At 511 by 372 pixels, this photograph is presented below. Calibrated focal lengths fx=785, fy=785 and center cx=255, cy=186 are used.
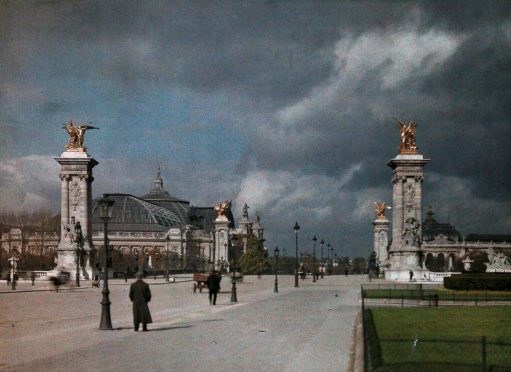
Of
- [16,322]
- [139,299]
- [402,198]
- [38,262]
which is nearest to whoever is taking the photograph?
[139,299]

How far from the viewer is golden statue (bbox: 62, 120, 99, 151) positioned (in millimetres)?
90875

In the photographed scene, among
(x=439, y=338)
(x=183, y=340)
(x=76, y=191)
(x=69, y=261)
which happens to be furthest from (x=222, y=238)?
(x=439, y=338)

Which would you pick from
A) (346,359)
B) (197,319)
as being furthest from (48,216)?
(346,359)

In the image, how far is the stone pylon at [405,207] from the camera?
87562mm

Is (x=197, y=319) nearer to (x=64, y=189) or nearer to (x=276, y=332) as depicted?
(x=276, y=332)

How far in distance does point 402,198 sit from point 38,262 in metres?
61.6

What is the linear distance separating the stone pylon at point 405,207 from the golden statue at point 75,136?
36.2m

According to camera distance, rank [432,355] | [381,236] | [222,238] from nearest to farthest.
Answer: [432,355], [381,236], [222,238]

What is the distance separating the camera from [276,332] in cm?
2577

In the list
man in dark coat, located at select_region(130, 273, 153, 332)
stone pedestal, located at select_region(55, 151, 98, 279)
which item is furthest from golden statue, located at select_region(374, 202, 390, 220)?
man in dark coat, located at select_region(130, 273, 153, 332)

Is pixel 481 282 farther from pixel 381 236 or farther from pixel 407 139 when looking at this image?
pixel 381 236

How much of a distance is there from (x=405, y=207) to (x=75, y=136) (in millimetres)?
38839

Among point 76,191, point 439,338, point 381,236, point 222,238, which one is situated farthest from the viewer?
point 222,238

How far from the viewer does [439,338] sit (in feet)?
72.0
